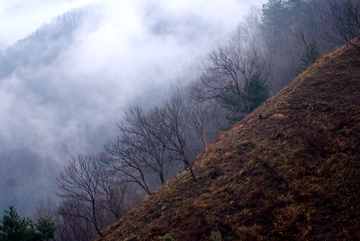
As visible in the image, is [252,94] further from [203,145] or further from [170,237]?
[170,237]

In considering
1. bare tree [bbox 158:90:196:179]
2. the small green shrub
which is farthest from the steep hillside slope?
bare tree [bbox 158:90:196:179]

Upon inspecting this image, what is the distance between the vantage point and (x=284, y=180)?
23.4ft

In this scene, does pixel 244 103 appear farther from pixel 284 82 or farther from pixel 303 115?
pixel 284 82

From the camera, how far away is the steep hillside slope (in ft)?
18.6

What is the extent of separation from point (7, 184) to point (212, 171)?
14101cm

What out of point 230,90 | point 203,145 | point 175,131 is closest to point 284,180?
point 175,131

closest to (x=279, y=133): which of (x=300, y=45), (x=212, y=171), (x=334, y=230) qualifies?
(x=212, y=171)

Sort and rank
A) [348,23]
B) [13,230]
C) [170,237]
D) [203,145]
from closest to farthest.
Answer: [170,237] < [13,230] < [348,23] < [203,145]

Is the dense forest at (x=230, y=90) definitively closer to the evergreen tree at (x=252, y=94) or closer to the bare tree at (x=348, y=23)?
the evergreen tree at (x=252, y=94)

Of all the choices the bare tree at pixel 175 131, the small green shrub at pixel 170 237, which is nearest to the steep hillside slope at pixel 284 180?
the small green shrub at pixel 170 237

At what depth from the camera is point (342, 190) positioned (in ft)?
19.2

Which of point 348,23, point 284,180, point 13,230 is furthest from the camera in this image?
point 348,23

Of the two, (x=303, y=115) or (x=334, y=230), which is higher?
(x=303, y=115)

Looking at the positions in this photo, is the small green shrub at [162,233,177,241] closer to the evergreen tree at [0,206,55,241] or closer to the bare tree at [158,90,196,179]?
the bare tree at [158,90,196,179]
